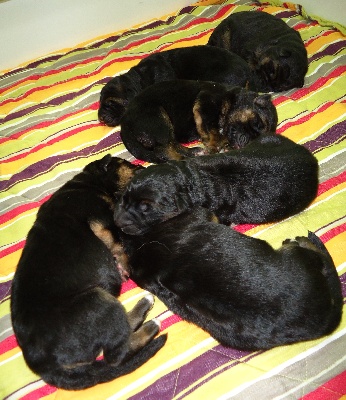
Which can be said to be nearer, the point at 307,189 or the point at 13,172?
the point at 307,189

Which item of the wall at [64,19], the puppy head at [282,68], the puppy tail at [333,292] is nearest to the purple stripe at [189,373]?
the puppy tail at [333,292]

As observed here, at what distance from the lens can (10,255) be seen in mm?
2959

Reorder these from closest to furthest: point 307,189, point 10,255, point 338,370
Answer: point 338,370, point 307,189, point 10,255

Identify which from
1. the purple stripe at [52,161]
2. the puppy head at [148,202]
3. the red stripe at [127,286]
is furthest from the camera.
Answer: the purple stripe at [52,161]

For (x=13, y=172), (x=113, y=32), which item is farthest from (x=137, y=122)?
(x=113, y=32)

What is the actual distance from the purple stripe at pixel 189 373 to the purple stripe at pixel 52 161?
2.08 meters

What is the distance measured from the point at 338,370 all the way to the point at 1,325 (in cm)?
197

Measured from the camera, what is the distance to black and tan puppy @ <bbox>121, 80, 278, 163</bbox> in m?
3.41

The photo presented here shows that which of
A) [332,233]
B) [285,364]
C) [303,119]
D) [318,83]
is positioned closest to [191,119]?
[303,119]

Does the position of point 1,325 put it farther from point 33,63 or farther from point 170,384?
point 33,63

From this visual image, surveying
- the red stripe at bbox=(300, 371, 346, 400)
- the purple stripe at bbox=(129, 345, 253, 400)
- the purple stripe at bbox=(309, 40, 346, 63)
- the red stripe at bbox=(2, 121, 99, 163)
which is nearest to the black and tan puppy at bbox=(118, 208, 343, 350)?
the purple stripe at bbox=(129, 345, 253, 400)

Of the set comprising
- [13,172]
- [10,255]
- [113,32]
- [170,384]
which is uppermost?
[113,32]

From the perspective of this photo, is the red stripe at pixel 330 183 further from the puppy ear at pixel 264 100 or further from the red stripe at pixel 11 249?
the red stripe at pixel 11 249

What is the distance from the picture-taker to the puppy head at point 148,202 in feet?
8.41
